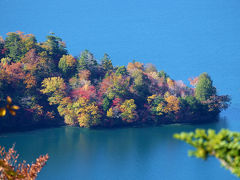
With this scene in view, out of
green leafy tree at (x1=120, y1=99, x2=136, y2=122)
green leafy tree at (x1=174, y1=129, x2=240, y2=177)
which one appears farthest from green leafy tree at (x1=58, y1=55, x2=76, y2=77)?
green leafy tree at (x1=174, y1=129, x2=240, y2=177)

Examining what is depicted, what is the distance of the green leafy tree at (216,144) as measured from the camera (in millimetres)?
3333

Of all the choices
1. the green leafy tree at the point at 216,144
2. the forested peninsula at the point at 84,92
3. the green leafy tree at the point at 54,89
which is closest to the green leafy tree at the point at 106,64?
the forested peninsula at the point at 84,92

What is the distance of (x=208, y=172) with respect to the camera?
51.3 feet

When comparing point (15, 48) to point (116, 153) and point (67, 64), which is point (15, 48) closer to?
point (67, 64)

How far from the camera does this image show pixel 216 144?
3.36 meters

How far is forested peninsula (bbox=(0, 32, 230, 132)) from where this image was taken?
849 inches

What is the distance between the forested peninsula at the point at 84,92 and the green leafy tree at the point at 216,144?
58.3ft

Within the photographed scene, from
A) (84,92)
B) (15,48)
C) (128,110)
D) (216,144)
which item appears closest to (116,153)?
(128,110)

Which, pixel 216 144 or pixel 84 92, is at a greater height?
pixel 84 92

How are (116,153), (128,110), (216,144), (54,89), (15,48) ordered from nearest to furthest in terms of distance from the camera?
(216,144)
(116,153)
(128,110)
(54,89)
(15,48)

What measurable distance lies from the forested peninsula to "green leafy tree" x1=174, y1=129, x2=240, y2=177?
17772 mm

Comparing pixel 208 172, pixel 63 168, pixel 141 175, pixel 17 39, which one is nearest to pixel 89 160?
pixel 63 168

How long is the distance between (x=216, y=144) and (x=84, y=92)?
19.1 m

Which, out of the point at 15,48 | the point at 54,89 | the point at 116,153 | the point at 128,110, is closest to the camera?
the point at 116,153
